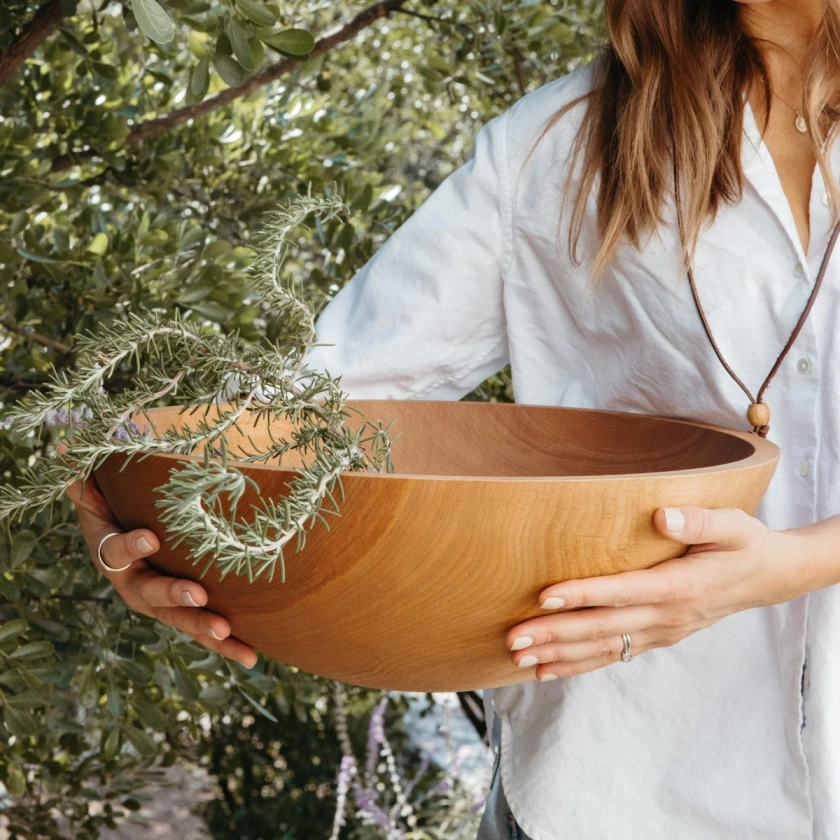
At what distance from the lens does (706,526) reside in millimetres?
642

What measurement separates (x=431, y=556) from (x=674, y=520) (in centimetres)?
15

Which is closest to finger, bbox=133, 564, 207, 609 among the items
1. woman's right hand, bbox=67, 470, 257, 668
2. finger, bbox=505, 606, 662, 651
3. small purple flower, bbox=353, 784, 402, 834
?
woman's right hand, bbox=67, 470, 257, 668

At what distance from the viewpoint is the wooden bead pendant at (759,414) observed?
0.88 metres

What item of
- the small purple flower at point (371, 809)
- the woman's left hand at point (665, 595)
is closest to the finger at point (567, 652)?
the woman's left hand at point (665, 595)

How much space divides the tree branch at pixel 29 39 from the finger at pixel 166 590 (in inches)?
29.1

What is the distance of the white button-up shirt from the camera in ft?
2.96

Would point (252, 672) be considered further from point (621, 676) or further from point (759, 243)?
point (759, 243)

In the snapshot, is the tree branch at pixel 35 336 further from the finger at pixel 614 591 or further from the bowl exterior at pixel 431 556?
the finger at pixel 614 591

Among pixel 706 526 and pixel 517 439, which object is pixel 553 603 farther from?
pixel 517 439

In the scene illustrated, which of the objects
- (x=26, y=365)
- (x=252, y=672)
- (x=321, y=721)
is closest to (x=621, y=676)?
(x=252, y=672)

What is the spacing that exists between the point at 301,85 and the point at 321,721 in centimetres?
160

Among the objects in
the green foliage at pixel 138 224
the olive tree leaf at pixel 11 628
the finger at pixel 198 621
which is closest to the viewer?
the finger at pixel 198 621

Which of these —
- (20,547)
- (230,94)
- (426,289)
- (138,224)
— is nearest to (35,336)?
(138,224)

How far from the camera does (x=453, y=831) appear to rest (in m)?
2.28
